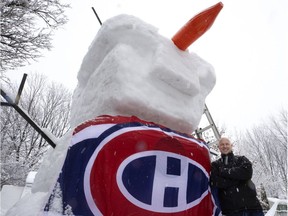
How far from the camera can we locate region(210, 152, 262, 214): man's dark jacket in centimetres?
211

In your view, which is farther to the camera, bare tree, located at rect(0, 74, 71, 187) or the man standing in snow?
bare tree, located at rect(0, 74, 71, 187)

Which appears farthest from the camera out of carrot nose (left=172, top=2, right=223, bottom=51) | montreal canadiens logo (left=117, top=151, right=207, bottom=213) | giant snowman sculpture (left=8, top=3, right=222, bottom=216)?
carrot nose (left=172, top=2, right=223, bottom=51)

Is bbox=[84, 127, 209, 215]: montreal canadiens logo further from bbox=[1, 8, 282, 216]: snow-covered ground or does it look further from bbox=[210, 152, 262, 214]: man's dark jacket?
bbox=[1, 8, 282, 216]: snow-covered ground

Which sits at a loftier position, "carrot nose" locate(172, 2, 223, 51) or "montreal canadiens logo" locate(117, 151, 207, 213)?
"carrot nose" locate(172, 2, 223, 51)

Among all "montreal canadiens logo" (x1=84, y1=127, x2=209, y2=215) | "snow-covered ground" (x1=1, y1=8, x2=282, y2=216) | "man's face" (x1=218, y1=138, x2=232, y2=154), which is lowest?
"man's face" (x1=218, y1=138, x2=232, y2=154)

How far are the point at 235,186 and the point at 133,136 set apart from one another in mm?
954

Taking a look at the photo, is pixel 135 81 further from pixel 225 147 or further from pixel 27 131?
pixel 27 131

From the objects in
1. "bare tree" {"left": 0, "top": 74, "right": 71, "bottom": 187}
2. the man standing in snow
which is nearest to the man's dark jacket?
the man standing in snow

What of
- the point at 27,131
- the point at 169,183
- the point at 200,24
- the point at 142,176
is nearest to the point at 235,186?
the point at 169,183

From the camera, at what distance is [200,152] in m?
2.20

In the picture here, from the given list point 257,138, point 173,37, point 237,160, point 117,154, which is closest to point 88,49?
point 173,37

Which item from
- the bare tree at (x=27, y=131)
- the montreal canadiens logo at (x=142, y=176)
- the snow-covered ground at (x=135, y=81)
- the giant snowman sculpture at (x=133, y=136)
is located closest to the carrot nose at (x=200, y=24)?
the giant snowman sculpture at (x=133, y=136)

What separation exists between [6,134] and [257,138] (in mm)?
17418

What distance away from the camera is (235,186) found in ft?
7.13
